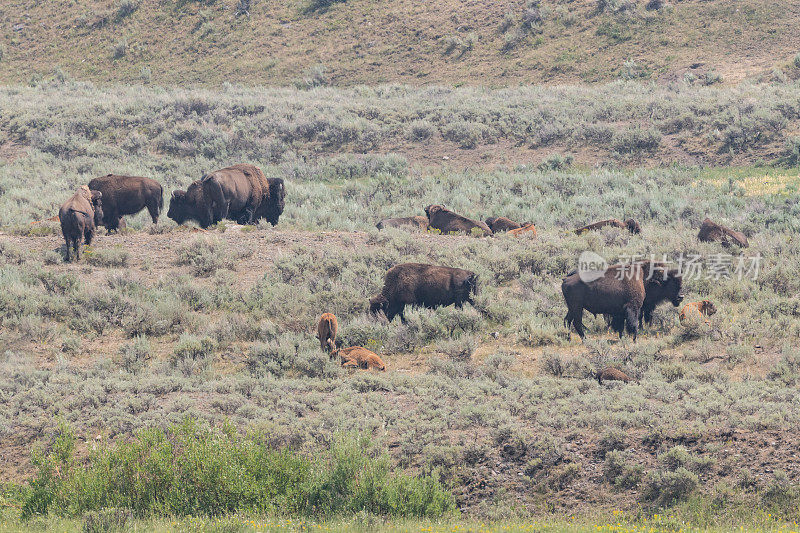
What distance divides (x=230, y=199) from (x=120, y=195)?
2762 mm

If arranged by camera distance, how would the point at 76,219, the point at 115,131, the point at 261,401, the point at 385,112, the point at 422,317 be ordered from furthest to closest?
the point at 385,112
the point at 115,131
the point at 76,219
the point at 422,317
the point at 261,401

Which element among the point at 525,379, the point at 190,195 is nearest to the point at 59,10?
the point at 190,195

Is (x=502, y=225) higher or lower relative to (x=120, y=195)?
lower

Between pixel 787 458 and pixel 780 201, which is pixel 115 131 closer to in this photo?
pixel 780 201

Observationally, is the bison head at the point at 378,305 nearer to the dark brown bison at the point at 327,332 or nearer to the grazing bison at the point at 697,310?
the dark brown bison at the point at 327,332

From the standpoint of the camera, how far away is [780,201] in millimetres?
24625

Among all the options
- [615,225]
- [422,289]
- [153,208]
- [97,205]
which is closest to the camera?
[422,289]

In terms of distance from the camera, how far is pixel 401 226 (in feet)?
72.1

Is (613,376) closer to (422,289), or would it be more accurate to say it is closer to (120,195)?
(422,289)

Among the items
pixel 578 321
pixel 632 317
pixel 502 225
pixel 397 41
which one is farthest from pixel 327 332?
pixel 397 41

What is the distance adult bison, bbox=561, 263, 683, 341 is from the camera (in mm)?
14555

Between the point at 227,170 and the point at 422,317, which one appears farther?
the point at 227,170

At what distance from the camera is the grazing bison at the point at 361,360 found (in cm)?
1375

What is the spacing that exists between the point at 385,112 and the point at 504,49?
1473cm
